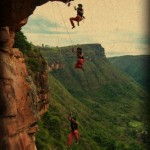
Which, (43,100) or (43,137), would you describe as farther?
(43,137)

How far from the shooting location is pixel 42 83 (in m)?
47.9

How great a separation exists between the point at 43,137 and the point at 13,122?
43855mm

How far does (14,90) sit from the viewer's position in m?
24.2

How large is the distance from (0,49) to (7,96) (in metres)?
3.04

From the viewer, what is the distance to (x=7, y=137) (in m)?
22.9

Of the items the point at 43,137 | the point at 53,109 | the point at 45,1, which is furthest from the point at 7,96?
the point at 53,109

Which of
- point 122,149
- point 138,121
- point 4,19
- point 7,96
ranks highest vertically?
point 4,19

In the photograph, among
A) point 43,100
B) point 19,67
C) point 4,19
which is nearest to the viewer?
point 4,19

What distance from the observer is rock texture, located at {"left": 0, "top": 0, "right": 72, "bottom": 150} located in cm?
2230

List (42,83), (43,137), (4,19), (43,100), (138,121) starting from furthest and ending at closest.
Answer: (138,121) → (43,137) → (42,83) → (43,100) → (4,19)

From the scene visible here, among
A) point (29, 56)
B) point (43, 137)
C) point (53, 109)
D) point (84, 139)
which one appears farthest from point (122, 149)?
point (29, 56)

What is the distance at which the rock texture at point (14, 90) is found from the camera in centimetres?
2230

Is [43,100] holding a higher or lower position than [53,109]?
higher

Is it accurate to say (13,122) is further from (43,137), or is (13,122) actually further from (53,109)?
(53,109)
